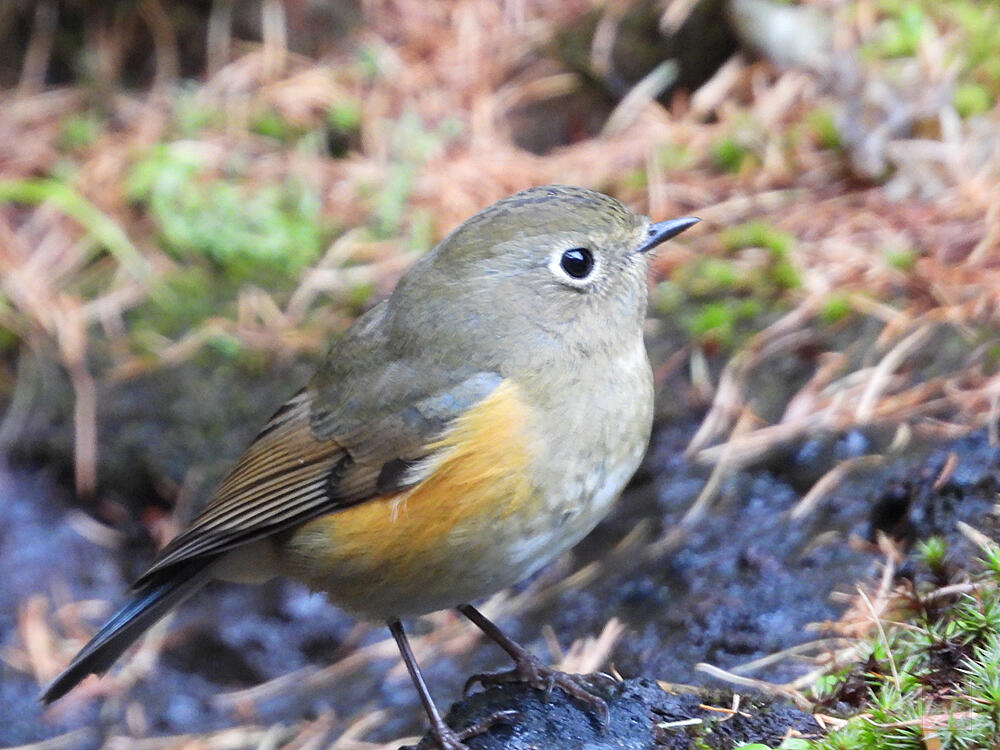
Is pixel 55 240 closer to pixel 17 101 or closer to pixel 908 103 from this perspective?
pixel 17 101

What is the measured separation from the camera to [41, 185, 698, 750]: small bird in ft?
9.98

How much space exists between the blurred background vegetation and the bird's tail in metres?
1.01

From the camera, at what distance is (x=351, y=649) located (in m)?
4.61

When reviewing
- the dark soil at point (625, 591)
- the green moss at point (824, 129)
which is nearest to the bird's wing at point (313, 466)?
the dark soil at point (625, 591)

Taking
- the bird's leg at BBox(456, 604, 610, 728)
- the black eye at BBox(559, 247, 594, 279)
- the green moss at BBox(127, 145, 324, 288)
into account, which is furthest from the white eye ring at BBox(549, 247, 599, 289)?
the green moss at BBox(127, 145, 324, 288)

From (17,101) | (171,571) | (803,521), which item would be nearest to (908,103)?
(803,521)

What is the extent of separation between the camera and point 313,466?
353 centimetres

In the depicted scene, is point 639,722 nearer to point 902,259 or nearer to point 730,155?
point 902,259

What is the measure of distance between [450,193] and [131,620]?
9.52ft

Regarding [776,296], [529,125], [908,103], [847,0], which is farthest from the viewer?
[529,125]

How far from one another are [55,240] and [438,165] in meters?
1.97

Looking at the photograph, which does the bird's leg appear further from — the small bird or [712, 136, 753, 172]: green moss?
[712, 136, 753, 172]: green moss

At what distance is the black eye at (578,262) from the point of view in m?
3.34

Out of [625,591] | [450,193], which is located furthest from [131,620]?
[450,193]
